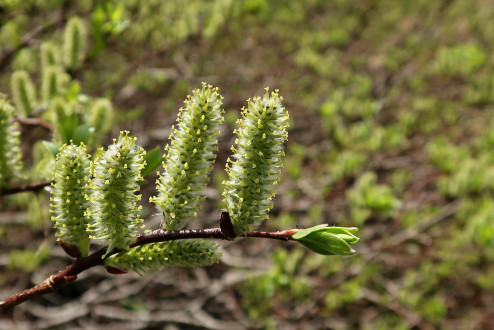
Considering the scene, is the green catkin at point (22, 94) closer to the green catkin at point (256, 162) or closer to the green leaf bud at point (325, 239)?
the green catkin at point (256, 162)

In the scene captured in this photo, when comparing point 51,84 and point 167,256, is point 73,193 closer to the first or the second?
point 167,256

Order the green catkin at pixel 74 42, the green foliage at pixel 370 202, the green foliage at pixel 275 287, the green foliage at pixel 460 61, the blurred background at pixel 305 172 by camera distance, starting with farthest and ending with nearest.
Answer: the green foliage at pixel 460 61 < the blurred background at pixel 305 172 < the green foliage at pixel 275 287 < the green foliage at pixel 370 202 < the green catkin at pixel 74 42

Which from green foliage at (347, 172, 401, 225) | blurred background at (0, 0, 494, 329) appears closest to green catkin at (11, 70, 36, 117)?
blurred background at (0, 0, 494, 329)

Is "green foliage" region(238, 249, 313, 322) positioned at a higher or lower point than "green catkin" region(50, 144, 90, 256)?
lower

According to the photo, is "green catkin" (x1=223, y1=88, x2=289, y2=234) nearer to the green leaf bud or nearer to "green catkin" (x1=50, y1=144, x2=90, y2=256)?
the green leaf bud

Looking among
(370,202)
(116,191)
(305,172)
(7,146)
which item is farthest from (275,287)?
(116,191)

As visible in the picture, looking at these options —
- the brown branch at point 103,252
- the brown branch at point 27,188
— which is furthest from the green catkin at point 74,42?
the brown branch at point 103,252
